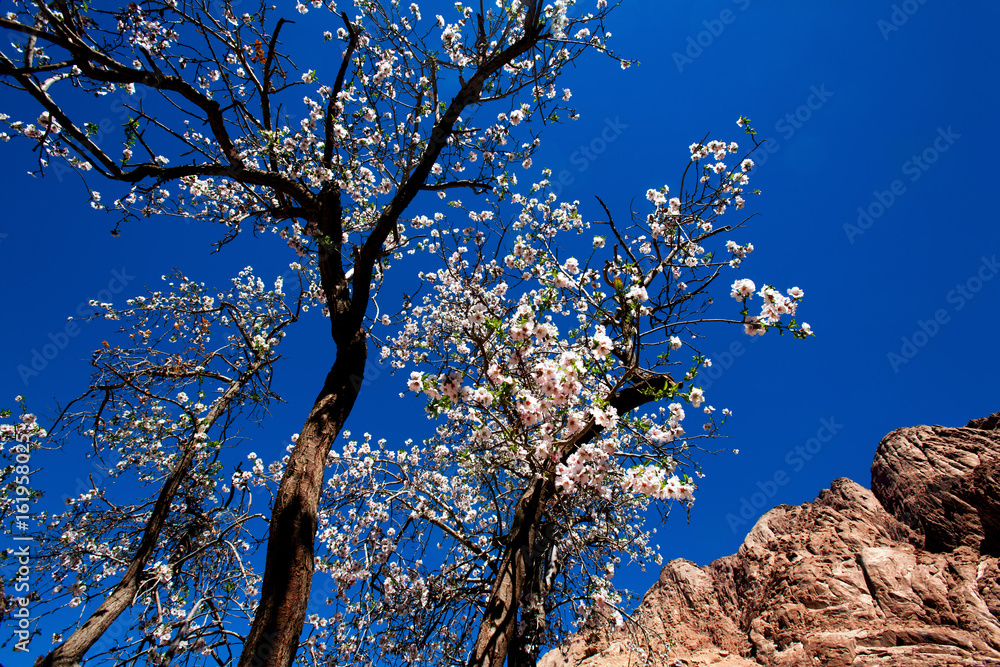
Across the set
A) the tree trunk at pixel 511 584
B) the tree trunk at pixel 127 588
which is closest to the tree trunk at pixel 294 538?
the tree trunk at pixel 511 584

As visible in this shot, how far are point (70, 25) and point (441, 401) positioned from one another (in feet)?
15.8

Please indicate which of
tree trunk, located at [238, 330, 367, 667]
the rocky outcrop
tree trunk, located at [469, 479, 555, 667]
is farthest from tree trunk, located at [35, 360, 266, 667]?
the rocky outcrop

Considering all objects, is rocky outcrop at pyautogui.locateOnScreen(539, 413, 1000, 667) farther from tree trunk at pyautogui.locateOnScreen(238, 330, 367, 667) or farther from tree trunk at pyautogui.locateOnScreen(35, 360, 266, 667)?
tree trunk at pyautogui.locateOnScreen(238, 330, 367, 667)

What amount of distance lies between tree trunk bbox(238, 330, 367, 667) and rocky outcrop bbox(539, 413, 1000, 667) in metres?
11.6

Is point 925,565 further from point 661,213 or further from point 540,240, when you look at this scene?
point 540,240

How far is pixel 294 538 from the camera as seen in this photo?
2883mm

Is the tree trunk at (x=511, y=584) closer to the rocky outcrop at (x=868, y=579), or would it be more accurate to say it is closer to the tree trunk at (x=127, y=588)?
the tree trunk at (x=127, y=588)

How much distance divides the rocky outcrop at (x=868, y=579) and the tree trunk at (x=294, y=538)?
11.6m

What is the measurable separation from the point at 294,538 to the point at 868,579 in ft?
72.1

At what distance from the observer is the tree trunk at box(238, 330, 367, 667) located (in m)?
2.54

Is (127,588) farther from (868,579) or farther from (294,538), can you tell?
(868,579)

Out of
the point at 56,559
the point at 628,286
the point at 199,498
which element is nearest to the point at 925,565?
the point at 628,286

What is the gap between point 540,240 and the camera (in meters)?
6.85

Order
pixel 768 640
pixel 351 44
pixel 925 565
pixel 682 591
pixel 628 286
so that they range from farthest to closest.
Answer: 1. pixel 682 591
2. pixel 768 640
3. pixel 925 565
4. pixel 628 286
5. pixel 351 44
